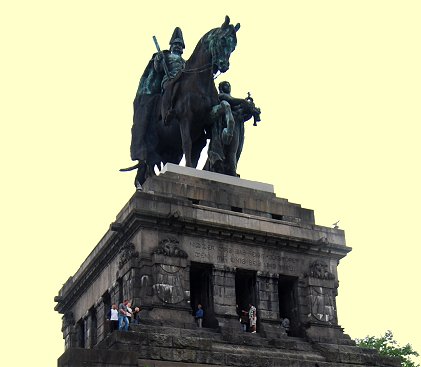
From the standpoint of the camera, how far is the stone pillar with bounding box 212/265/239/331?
110ft

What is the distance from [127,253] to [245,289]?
5428mm

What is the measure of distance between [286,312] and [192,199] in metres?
6.34

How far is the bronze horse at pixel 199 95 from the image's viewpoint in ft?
125

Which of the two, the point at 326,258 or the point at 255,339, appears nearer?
the point at 255,339

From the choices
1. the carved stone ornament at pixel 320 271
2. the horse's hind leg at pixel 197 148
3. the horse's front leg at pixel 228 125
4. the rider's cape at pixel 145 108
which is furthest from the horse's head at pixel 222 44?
the carved stone ornament at pixel 320 271

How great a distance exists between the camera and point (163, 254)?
33156 mm

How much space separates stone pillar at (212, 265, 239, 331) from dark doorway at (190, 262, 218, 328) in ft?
0.79

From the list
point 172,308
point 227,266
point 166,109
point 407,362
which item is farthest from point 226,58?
point 407,362

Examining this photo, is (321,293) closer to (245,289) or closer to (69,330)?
(245,289)

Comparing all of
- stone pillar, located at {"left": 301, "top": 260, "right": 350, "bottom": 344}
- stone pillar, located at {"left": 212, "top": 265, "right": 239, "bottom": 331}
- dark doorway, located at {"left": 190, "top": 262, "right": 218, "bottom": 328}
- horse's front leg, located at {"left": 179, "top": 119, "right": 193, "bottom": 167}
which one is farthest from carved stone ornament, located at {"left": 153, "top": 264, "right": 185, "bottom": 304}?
horse's front leg, located at {"left": 179, "top": 119, "right": 193, "bottom": 167}

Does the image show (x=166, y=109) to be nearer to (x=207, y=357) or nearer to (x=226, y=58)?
(x=226, y=58)

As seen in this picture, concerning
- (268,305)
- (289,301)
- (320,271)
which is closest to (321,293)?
(320,271)

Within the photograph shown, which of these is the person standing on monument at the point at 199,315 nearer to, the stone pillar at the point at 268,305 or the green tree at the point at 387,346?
the stone pillar at the point at 268,305

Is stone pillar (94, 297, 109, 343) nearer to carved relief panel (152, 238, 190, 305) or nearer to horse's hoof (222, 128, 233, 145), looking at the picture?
carved relief panel (152, 238, 190, 305)
